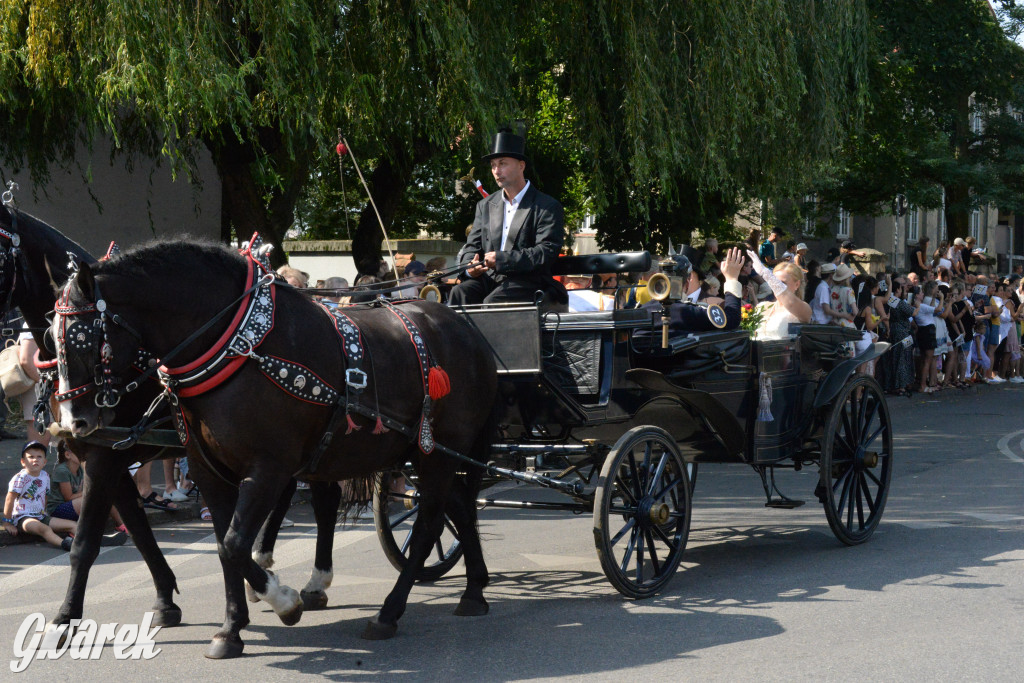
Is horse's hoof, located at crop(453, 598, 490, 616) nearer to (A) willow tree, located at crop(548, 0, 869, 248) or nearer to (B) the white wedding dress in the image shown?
(B) the white wedding dress

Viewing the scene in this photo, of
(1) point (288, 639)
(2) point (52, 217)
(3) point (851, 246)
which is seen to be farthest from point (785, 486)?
(2) point (52, 217)

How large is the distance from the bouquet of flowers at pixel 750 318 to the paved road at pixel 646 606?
1.34 metres

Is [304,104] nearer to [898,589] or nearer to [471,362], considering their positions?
[471,362]

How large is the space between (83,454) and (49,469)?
486 centimetres

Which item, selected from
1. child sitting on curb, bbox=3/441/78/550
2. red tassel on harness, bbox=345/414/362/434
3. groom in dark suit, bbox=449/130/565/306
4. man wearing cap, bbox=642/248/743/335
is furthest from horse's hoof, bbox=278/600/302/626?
child sitting on curb, bbox=3/441/78/550

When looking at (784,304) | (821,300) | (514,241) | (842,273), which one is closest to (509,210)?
(514,241)

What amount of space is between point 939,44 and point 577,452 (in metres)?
18.6

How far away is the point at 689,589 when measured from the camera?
20.1 feet

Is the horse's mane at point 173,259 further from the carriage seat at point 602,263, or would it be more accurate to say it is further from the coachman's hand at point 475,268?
the carriage seat at point 602,263

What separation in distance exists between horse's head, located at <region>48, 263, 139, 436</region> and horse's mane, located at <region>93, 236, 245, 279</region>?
134 mm

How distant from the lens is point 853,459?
23.9ft

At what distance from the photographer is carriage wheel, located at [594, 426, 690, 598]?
5.71m

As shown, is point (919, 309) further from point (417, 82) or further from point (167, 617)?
point (167, 617)

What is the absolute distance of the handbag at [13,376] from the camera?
905cm
